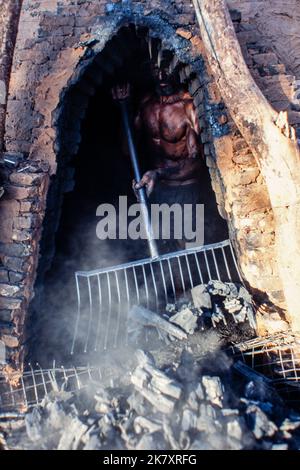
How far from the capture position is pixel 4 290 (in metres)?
2.86

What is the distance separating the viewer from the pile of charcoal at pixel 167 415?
208 cm

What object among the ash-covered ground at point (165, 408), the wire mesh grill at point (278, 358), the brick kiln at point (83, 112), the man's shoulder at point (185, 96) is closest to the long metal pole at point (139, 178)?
the man's shoulder at point (185, 96)

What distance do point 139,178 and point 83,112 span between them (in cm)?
115

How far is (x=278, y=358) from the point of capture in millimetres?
2889

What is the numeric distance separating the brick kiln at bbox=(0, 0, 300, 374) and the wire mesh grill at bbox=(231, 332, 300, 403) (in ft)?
0.58

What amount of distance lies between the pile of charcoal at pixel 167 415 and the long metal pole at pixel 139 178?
159cm

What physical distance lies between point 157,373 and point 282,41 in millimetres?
3814

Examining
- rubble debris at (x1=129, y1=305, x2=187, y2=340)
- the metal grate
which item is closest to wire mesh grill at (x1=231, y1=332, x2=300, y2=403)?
rubble debris at (x1=129, y1=305, x2=187, y2=340)

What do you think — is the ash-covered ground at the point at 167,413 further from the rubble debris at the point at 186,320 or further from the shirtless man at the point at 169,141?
the shirtless man at the point at 169,141

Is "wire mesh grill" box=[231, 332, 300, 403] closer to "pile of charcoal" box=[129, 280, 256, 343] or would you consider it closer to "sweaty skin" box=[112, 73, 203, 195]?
"pile of charcoal" box=[129, 280, 256, 343]

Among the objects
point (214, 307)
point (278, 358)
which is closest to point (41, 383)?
point (214, 307)

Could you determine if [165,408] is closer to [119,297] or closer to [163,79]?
[119,297]

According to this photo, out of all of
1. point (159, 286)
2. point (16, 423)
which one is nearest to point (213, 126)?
point (159, 286)
